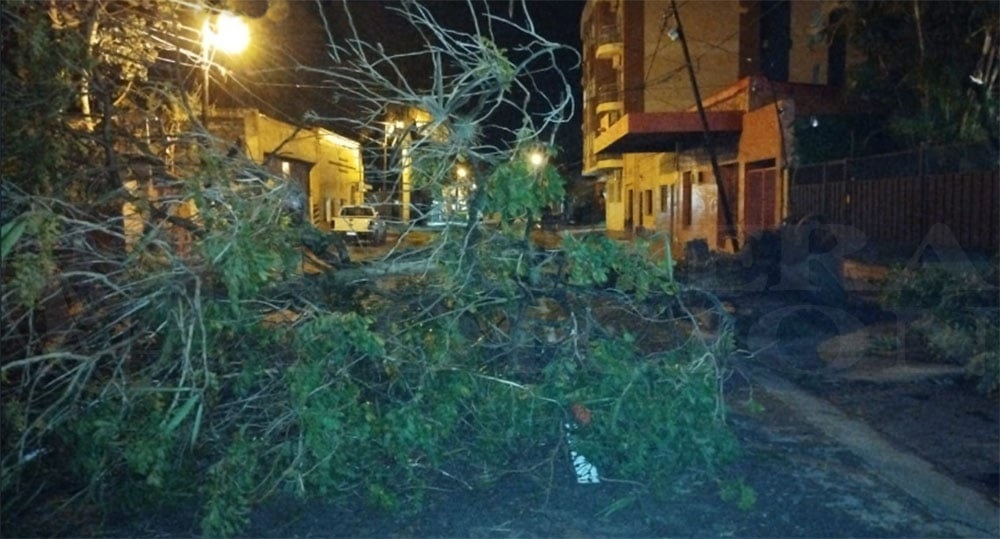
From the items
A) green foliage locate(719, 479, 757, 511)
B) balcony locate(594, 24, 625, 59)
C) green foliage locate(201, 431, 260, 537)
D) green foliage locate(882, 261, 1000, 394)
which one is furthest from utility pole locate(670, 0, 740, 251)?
green foliage locate(201, 431, 260, 537)

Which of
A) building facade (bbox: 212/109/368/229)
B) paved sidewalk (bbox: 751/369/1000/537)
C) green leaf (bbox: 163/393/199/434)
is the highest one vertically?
building facade (bbox: 212/109/368/229)

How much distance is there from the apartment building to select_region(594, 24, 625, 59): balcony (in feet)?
0.17

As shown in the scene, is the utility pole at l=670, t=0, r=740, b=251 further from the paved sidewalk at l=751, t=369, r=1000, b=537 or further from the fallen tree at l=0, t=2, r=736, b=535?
the fallen tree at l=0, t=2, r=736, b=535

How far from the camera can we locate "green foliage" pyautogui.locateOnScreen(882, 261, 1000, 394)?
9590 mm

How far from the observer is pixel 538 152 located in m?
6.67

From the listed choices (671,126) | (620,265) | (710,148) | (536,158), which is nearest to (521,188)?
(536,158)

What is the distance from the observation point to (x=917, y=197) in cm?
1683

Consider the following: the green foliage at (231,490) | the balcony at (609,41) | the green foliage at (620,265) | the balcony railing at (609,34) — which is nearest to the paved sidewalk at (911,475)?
the green foliage at (620,265)

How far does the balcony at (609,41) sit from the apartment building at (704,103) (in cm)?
5

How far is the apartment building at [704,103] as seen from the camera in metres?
25.2

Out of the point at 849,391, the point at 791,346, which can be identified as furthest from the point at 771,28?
the point at 849,391

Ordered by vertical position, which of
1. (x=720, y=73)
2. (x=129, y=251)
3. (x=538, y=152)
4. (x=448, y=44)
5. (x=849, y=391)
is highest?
(x=720, y=73)

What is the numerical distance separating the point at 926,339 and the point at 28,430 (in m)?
9.09

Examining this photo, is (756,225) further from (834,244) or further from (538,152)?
(538,152)
